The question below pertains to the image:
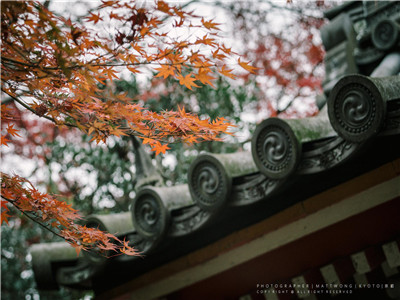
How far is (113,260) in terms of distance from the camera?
13.6 ft

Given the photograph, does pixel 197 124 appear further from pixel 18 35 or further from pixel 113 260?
pixel 113 260

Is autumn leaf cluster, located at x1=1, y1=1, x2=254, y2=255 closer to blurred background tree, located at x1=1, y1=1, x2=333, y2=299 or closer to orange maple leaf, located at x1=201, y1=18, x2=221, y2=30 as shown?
orange maple leaf, located at x1=201, y1=18, x2=221, y2=30

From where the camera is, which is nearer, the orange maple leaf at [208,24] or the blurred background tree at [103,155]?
the orange maple leaf at [208,24]

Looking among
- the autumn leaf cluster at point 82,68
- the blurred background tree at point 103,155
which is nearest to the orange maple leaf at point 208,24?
the autumn leaf cluster at point 82,68

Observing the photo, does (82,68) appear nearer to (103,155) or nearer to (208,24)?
(208,24)

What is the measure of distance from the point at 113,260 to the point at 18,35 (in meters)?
2.67

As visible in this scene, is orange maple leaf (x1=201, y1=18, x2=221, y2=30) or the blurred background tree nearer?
orange maple leaf (x1=201, y1=18, x2=221, y2=30)

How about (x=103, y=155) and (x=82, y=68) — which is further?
(x=103, y=155)

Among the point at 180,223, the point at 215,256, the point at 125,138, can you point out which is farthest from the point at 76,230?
the point at 125,138

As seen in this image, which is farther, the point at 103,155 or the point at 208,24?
the point at 103,155

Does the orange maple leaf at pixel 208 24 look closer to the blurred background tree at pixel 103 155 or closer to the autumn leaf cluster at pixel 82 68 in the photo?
the autumn leaf cluster at pixel 82 68

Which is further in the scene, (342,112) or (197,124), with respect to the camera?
(342,112)

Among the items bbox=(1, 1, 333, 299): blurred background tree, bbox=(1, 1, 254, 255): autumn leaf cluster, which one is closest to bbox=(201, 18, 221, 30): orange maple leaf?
bbox=(1, 1, 254, 255): autumn leaf cluster

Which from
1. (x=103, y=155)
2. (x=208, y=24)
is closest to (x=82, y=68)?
(x=208, y=24)
